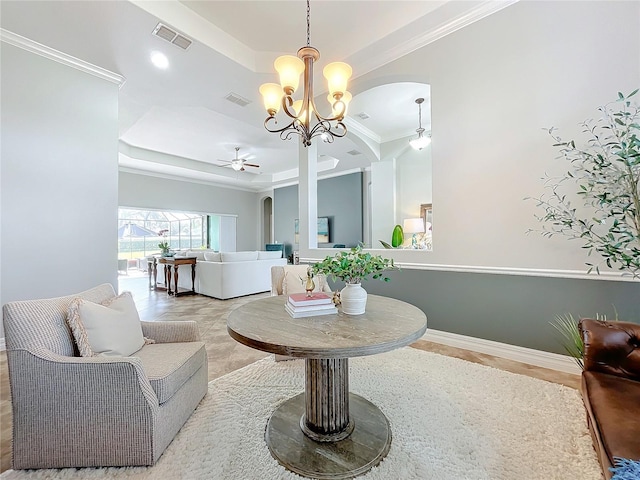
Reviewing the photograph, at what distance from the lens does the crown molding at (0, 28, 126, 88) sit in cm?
268

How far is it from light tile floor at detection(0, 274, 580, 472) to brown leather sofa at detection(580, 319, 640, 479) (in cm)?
89

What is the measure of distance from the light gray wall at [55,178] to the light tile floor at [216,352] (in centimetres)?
87

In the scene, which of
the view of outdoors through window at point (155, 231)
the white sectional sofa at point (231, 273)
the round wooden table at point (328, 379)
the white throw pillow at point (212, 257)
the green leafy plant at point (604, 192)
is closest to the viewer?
the round wooden table at point (328, 379)

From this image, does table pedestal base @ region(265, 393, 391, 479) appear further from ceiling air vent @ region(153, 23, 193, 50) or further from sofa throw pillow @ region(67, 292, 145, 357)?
ceiling air vent @ region(153, 23, 193, 50)

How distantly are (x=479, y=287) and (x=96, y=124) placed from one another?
14.7 feet

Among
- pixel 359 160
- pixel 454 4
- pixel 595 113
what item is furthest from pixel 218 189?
pixel 595 113

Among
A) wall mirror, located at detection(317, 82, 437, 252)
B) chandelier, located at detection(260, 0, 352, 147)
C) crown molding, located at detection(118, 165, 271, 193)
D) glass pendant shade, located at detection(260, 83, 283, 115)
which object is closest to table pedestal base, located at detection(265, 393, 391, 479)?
chandelier, located at detection(260, 0, 352, 147)

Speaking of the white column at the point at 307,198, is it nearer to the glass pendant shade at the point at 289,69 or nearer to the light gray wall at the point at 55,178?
the glass pendant shade at the point at 289,69

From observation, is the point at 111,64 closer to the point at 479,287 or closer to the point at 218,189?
the point at 479,287

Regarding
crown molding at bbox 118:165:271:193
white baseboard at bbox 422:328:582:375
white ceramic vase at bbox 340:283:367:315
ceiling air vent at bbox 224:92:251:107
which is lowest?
white baseboard at bbox 422:328:582:375

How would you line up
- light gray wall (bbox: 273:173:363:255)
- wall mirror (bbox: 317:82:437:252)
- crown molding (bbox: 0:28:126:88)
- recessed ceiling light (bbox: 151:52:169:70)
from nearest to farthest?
crown molding (bbox: 0:28:126:88) → recessed ceiling light (bbox: 151:52:169:70) → wall mirror (bbox: 317:82:437:252) → light gray wall (bbox: 273:173:363:255)

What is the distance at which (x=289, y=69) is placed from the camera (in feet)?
6.91

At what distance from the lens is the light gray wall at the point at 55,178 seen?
8.91 feet

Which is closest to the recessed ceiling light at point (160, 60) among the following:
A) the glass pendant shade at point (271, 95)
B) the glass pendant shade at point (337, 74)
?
the glass pendant shade at point (271, 95)
